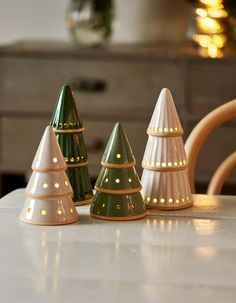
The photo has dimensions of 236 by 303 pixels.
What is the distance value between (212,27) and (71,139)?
1664 millimetres

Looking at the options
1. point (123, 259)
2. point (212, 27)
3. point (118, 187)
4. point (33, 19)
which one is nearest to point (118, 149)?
point (118, 187)

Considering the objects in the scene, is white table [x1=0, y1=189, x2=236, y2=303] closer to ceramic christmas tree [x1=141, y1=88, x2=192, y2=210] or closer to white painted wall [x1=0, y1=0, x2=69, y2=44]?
ceramic christmas tree [x1=141, y1=88, x2=192, y2=210]

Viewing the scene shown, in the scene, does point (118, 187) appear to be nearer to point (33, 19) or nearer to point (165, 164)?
point (165, 164)

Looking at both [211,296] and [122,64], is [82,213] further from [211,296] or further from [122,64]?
[122,64]

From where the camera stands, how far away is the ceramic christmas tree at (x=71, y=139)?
3.92 feet

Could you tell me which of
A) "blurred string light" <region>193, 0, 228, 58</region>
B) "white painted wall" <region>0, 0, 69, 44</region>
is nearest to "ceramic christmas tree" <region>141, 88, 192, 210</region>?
"blurred string light" <region>193, 0, 228, 58</region>

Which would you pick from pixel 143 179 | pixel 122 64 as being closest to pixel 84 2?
pixel 122 64

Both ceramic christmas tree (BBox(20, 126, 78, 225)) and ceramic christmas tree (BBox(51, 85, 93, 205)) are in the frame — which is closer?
ceramic christmas tree (BBox(20, 126, 78, 225))

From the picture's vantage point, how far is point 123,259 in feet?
3.12

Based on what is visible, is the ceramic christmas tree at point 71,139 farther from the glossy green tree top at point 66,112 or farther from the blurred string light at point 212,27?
the blurred string light at point 212,27

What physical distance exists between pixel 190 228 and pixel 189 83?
1599mm

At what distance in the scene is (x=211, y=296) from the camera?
83cm

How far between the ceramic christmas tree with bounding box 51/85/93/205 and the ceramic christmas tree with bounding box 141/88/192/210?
0.33ft

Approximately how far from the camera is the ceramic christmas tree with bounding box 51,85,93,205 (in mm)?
1196
